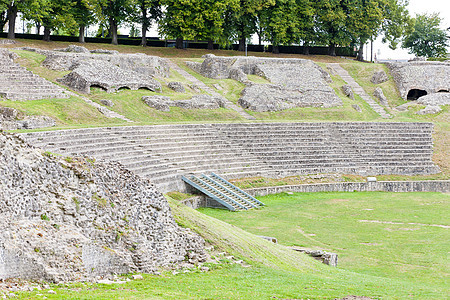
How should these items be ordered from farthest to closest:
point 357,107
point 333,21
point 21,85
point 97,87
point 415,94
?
point 333,21
point 415,94
point 357,107
point 97,87
point 21,85

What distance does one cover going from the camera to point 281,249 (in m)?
18.5

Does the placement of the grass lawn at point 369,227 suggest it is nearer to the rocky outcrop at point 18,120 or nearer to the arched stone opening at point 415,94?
the rocky outcrop at point 18,120

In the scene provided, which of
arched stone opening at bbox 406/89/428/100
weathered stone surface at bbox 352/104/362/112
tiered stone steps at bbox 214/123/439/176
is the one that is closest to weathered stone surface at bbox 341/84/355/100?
weathered stone surface at bbox 352/104/362/112

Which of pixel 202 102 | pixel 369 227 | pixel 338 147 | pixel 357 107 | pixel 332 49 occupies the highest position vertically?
pixel 332 49

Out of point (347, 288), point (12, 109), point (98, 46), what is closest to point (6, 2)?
point (98, 46)

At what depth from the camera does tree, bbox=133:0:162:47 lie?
6372 centimetres

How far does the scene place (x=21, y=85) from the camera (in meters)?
35.5

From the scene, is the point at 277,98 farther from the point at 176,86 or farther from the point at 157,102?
the point at 157,102

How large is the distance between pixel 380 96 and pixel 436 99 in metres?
4.92

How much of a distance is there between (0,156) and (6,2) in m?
44.0

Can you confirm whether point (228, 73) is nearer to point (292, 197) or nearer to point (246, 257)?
point (292, 197)

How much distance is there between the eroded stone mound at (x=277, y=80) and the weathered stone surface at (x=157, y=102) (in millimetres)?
7672

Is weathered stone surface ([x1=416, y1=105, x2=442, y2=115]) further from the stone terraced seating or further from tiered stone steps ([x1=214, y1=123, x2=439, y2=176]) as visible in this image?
tiered stone steps ([x1=214, y1=123, x2=439, y2=176])

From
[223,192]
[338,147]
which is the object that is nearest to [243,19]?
[338,147]
